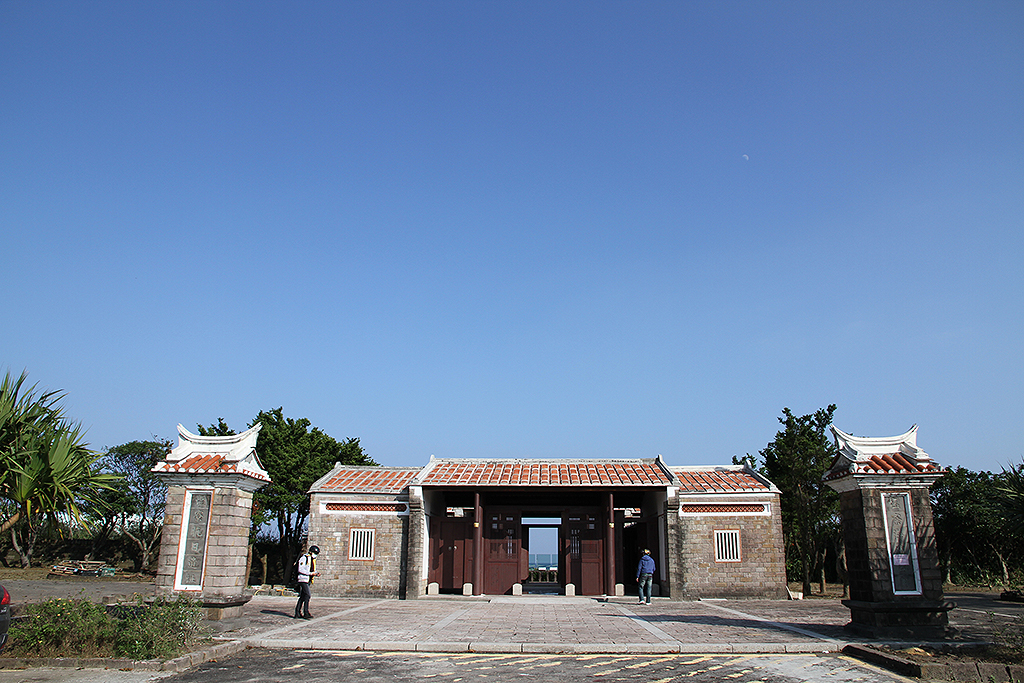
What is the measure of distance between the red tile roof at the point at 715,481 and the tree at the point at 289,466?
15910 mm

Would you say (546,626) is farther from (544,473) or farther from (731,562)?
(731,562)

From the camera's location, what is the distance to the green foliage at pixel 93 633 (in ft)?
27.6

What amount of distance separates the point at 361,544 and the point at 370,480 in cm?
235

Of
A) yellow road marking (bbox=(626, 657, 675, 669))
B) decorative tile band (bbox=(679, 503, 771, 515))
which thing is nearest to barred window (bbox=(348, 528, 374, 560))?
decorative tile band (bbox=(679, 503, 771, 515))

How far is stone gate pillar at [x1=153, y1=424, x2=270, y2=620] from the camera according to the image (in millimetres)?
11898

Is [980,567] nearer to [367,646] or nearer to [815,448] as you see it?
[815,448]

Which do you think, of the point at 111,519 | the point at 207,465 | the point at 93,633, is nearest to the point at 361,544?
the point at 207,465

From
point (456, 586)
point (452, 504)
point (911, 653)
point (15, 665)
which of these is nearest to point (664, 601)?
point (456, 586)

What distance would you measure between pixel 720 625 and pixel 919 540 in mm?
3863

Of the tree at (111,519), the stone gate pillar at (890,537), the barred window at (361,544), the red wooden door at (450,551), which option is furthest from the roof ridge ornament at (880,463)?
the tree at (111,519)

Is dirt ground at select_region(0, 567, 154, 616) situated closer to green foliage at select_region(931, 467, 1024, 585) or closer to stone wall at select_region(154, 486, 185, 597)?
stone wall at select_region(154, 486, 185, 597)

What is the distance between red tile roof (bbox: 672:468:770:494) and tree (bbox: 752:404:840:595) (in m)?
3.72

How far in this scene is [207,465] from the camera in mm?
12414

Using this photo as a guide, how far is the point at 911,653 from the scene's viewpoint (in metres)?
8.84
